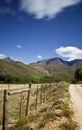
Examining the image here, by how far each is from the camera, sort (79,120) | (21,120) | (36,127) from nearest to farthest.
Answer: (36,127), (21,120), (79,120)

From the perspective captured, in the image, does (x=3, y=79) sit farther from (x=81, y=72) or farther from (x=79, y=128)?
(x=79, y=128)

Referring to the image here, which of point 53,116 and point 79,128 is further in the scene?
point 53,116

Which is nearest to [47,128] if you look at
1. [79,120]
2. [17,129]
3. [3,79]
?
[17,129]

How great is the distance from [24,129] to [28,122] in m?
1.91

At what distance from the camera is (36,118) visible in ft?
46.3

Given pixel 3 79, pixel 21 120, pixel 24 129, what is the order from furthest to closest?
pixel 3 79, pixel 21 120, pixel 24 129

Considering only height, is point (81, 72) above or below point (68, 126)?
above

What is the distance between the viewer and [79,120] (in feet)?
48.1

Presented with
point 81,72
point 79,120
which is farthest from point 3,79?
point 79,120

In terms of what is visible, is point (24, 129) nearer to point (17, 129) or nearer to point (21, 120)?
point (17, 129)

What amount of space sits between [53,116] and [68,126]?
2.14m

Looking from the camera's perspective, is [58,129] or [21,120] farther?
[21,120]

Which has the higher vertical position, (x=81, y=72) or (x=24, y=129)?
(x=81, y=72)

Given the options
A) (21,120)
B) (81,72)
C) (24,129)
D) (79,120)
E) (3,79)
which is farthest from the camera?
(3,79)
